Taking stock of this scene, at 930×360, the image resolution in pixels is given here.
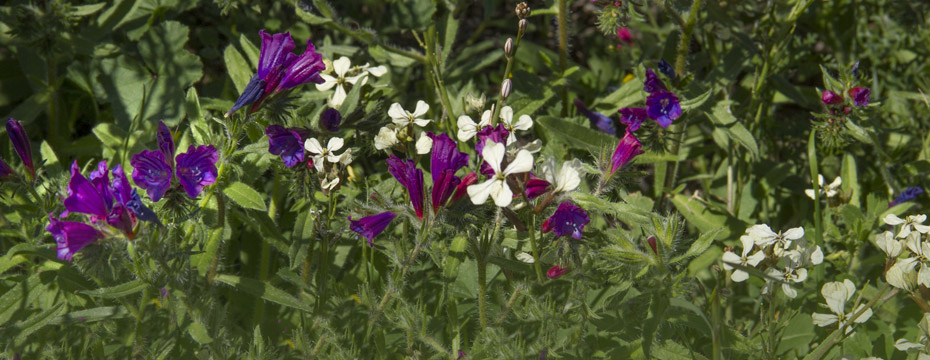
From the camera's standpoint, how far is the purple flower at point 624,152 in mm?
2375

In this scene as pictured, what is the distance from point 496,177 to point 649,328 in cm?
74

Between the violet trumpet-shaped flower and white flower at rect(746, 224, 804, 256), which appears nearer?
the violet trumpet-shaped flower

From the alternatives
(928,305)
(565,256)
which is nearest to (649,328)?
(565,256)

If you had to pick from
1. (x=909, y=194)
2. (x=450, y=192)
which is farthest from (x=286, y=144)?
(x=909, y=194)

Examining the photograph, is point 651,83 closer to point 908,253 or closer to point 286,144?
point 908,253

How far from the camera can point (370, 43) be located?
3.61 meters

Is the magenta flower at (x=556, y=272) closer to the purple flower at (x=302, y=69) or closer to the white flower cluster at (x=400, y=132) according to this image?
the white flower cluster at (x=400, y=132)

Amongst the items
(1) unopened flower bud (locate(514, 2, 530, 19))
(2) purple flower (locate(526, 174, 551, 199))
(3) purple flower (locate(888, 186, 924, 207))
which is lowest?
(3) purple flower (locate(888, 186, 924, 207))

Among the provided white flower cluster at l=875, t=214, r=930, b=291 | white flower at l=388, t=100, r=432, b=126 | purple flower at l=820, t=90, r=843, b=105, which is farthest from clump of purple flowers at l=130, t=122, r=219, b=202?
purple flower at l=820, t=90, r=843, b=105

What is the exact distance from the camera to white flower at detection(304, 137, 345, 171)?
246 centimetres

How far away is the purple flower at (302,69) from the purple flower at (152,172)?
440mm

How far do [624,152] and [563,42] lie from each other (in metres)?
1.32

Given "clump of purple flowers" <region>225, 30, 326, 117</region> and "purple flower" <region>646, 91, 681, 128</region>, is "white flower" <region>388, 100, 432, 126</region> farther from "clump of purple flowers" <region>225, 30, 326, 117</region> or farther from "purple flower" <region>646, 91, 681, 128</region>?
"purple flower" <region>646, 91, 681, 128</region>

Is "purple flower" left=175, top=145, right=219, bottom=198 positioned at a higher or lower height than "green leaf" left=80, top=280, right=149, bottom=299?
higher
